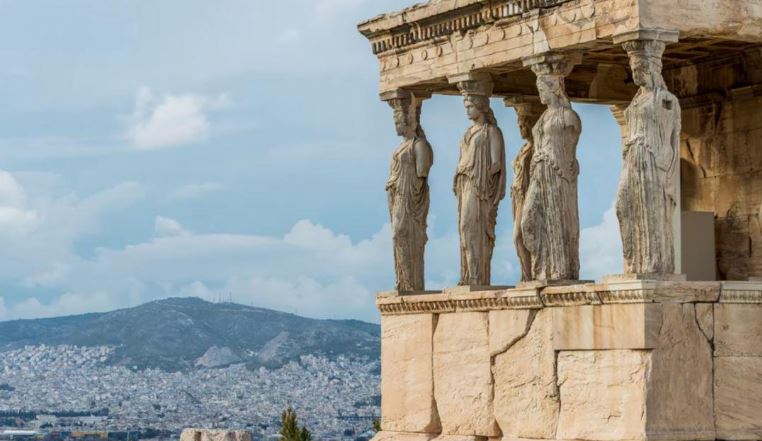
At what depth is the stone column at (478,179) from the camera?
23578mm

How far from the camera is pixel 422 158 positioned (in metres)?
24.7

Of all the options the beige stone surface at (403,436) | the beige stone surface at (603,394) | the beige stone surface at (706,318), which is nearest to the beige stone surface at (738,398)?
the beige stone surface at (706,318)

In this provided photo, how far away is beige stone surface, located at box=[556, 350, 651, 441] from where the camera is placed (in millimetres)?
21156

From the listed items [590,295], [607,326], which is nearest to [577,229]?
[590,295]

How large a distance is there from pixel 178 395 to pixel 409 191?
87072 mm

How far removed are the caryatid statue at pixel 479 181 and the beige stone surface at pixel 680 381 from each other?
301 cm

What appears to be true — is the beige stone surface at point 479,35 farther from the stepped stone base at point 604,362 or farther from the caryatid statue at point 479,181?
the stepped stone base at point 604,362

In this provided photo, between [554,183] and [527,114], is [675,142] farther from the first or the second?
[527,114]

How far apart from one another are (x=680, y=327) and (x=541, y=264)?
1759 millimetres

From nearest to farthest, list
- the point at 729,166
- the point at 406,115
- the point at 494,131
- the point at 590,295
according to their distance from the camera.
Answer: the point at 590,295 → the point at 494,131 → the point at 729,166 → the point at 406,115

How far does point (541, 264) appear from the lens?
22.5 m

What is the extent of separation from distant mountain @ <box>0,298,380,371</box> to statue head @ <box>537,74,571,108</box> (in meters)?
91.2

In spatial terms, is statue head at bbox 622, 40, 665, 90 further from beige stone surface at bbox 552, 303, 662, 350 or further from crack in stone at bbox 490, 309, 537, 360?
crack in stone at bbox 490, 309, 537, 360

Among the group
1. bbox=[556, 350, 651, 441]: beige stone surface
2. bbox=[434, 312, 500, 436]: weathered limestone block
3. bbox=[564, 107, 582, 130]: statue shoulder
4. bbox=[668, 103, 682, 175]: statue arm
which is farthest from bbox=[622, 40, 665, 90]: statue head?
bbox=[434, 312, 500, 436]: weathered limestone block
